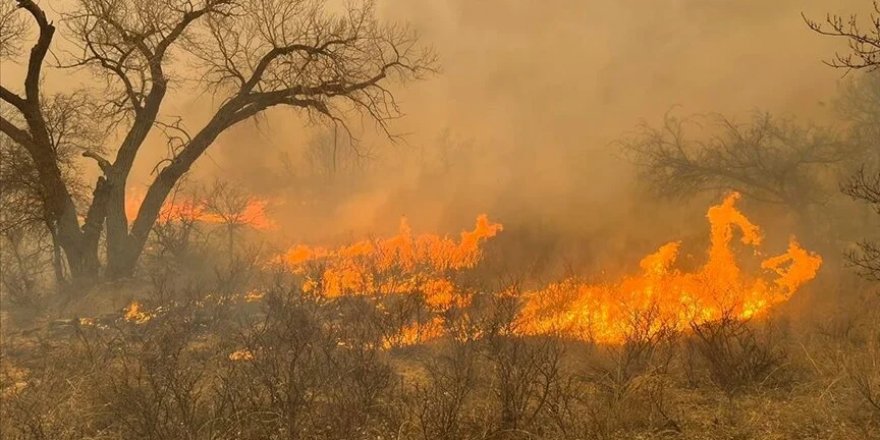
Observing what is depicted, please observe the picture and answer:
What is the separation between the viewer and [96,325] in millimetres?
9805

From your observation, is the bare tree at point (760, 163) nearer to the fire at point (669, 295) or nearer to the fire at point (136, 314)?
the fire at point (669, 295)

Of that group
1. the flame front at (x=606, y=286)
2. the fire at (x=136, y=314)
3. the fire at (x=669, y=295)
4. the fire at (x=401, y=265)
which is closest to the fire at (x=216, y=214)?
the fire at (x=401, y=265)

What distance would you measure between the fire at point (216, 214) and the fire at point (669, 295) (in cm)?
1397

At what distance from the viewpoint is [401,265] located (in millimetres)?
13508

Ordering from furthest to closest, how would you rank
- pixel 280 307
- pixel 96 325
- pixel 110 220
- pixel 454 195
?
1. pixel 454 195
2. pixel 110 220
3. pixel 96 325
4. pixel 280 307

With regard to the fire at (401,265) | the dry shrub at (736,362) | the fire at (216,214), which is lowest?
the dry shrub at (736,362)

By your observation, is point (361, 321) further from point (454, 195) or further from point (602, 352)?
point (454, 195)

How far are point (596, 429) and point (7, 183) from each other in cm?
1243

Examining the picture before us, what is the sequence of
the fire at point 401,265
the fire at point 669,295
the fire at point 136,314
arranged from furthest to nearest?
the fire at point 401,265 < the fire at point 136,314 < the fire at point 669,295

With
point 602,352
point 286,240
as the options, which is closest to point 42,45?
point 602,352

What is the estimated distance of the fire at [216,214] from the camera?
2036cm

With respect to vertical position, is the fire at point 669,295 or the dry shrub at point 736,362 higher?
the fire at point 669,295

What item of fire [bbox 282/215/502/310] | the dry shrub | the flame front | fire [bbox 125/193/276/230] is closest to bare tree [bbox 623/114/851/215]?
the flame front

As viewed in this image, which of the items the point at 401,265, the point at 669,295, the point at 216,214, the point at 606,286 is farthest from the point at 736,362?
the point at 216,214
